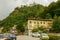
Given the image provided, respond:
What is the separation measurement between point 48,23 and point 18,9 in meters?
75.8

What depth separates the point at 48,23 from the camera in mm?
70688

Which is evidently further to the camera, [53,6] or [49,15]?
[53,6]

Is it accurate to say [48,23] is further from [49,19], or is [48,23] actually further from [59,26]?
[59,26]

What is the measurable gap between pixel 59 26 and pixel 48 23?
1116 centimetres

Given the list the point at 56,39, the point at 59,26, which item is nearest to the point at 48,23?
the point at 59,26

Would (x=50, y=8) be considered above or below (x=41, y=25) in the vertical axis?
above

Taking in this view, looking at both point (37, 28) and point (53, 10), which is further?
point (53, 10)

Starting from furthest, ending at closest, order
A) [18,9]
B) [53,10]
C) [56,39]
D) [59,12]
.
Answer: [18,9]
[53,10]
[59,12]
[56,39]

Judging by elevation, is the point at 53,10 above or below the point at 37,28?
above

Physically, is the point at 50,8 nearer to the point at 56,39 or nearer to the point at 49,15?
the point at 49,15

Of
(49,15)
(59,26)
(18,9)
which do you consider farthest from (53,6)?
(18,9)

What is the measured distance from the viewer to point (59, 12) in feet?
245

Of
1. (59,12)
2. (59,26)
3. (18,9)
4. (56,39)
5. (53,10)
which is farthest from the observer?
(18,9)

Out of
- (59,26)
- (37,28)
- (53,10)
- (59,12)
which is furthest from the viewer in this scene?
(53,10)
